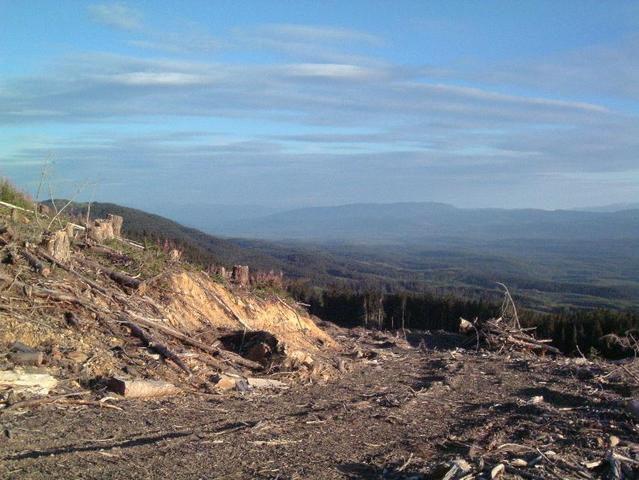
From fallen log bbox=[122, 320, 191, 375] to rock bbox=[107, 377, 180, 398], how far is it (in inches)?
38.6

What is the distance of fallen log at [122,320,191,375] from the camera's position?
29.7 ft

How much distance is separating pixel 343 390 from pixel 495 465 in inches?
171

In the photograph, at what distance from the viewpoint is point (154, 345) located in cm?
920

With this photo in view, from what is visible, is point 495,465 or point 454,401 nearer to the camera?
point 495,465

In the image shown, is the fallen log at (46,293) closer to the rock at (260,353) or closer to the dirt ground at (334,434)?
the dirt ground at (334,434)

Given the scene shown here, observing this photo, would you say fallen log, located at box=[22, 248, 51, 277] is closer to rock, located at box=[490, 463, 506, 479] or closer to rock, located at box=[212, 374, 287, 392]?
rock, located at box=[212, 374, 287, 392]

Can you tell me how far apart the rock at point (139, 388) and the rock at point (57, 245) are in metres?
3.07

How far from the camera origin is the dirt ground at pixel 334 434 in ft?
17.9

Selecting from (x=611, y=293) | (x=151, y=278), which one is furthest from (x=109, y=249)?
(x=611, y=293)

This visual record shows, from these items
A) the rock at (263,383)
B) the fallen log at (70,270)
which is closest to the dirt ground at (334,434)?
the rock at (263,383)

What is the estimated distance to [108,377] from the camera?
7965 millimetres

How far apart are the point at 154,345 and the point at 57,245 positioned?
2373mm

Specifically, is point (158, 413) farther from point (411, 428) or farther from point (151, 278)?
point (151, 278)

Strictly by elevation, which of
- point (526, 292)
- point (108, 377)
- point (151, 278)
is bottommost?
point (526, 292)
